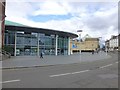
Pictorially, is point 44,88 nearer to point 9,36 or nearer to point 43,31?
point 9,36

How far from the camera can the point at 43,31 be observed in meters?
61.1

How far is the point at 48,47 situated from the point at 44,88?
180 ft

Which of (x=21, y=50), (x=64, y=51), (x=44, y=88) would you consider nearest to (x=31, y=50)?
(x=21, y=50)

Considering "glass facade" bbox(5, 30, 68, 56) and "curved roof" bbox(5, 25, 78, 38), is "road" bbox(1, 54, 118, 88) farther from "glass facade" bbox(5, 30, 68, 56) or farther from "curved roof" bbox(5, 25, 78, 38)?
"glass facade" bbox(5, 30, 68, 56)

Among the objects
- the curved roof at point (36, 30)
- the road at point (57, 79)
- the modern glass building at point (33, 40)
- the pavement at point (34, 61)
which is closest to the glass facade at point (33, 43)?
the modern glass building at point (33, 40)

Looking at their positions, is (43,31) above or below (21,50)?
above

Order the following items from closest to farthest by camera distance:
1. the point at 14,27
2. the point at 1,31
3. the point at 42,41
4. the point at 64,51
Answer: the point at 1,31 < the point at 14,27 < the point at 42,41 < the point at 64,51

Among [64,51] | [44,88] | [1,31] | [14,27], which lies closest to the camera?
[44,88]

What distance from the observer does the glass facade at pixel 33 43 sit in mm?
56312

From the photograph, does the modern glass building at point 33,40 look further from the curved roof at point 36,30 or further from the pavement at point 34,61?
the pavement at point 34,61

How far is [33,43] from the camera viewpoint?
60.6 m

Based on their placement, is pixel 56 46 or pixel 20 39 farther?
pixel 56 46

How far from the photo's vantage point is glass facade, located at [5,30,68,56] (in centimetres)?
5631

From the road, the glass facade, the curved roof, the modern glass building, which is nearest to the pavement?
the road
